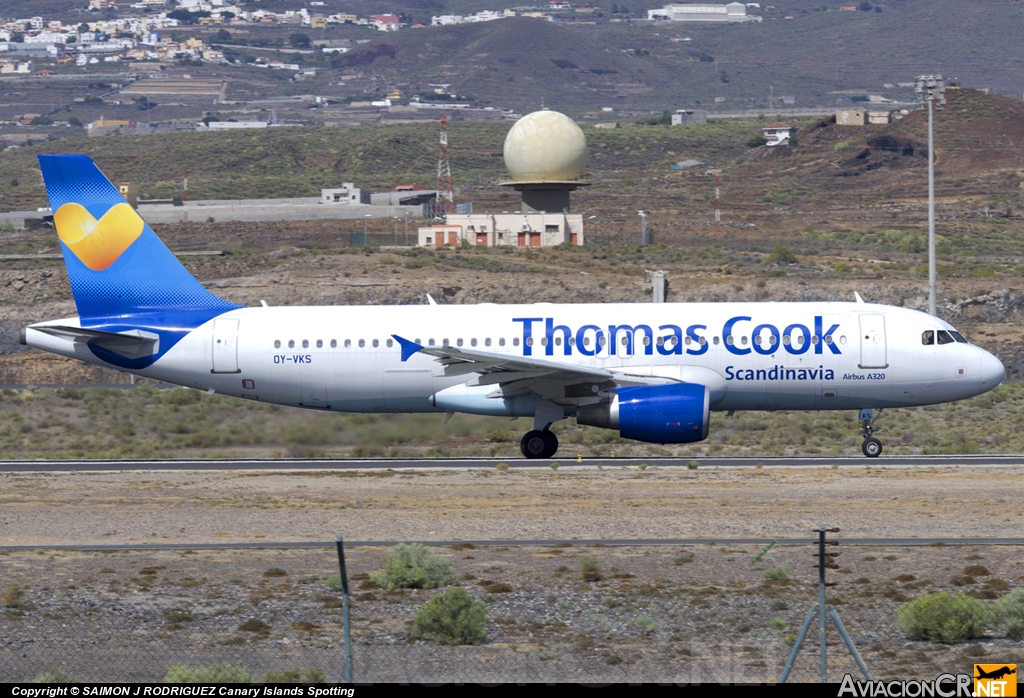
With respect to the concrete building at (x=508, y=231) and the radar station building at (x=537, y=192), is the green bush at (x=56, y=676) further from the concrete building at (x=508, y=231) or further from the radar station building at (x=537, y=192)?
the radar station building at (x=537, y=192)

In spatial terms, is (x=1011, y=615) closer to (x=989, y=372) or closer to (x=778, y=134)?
(x=989, y=372)

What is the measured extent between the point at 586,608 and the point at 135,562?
7.64 m

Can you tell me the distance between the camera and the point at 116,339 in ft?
105

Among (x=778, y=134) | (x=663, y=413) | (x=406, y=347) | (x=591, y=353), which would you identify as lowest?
(x=663, y=413)

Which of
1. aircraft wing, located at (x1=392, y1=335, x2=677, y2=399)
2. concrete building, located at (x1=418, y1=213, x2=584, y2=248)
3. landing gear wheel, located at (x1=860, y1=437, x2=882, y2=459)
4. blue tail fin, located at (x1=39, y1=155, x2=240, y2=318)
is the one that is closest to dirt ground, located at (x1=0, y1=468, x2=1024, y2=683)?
aircraft wing, located at (x1=392, y1=335, x2=677, y2=399)

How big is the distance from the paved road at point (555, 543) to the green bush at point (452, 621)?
208 inches

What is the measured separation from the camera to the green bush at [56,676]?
513 inches

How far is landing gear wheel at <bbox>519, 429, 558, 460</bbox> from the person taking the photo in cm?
3197

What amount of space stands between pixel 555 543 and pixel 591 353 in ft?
35.5

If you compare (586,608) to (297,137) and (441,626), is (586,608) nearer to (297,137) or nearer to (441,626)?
(441,626)

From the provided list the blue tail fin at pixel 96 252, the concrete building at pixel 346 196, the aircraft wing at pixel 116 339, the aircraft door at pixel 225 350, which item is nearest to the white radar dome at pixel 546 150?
the concrete building at pixel 346 196

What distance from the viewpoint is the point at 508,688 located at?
12.1m

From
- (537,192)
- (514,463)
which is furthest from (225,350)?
(537,192)

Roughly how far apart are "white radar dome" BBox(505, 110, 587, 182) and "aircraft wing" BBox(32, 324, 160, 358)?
51830 millimetres
